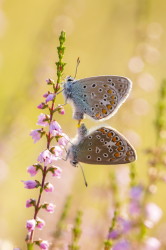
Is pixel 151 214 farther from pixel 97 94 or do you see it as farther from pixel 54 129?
pixel 54 129

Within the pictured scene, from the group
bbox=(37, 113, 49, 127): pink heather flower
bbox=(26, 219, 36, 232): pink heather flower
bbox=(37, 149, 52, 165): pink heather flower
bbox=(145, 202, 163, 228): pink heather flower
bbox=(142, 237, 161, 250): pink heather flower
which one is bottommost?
bbox=(142, 237, 161, 250): pink heather flower

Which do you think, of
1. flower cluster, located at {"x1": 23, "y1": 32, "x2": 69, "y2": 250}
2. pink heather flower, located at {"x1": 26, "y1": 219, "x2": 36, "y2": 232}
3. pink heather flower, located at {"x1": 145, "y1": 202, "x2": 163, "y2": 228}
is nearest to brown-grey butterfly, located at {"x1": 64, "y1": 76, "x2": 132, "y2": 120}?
pink heather flower, located at {"x1": 145, "y1": 202, "x2": 163, "y2": 228}

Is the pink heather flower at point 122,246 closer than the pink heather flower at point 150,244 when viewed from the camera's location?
Yes

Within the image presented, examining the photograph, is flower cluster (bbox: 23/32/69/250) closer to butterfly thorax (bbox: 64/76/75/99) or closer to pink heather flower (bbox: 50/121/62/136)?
pink heather flower (bbox: 50/121/62/136)

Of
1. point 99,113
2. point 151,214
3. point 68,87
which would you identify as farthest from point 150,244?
point 68,87

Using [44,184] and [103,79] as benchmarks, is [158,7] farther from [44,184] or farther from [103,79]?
[44,184]

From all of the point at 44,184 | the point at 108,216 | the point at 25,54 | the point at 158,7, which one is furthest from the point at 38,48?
the point at 158,7

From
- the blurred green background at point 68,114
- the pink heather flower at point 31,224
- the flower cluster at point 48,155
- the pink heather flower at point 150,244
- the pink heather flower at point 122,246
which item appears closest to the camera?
the pink heather flower at point 31,224

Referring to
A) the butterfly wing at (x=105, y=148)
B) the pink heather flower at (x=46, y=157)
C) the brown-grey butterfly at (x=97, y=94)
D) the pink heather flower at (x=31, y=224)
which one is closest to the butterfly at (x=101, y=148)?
the butterfly wing at (x=105, y=148)

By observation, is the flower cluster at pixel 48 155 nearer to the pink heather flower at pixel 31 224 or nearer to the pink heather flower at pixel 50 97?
the pink heather flower at pixel 50 97
